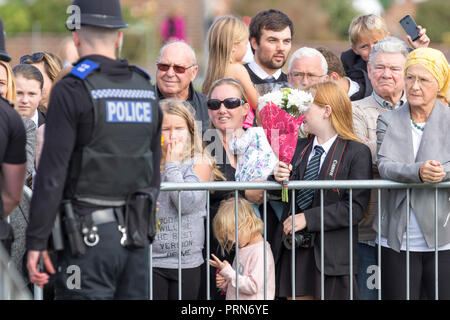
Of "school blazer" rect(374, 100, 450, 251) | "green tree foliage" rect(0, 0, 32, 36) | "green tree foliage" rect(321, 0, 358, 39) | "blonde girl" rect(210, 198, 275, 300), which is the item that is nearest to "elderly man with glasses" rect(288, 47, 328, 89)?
"school blazer" rect(374, 100, 450, 251)

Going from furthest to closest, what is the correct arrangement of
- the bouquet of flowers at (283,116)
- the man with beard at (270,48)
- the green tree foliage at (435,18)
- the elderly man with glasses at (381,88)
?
the green tree foliage at (435,18) → the man with beard at (270,48) → the elderly man with glasses at (381,88) → the bouquet of flowers at (283,116)

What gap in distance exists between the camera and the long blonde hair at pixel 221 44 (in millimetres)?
6445

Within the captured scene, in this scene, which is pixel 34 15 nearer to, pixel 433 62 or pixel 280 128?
pixel 433 62

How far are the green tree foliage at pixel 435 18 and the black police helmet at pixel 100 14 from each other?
2867cm

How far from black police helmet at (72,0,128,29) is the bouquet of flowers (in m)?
1.23

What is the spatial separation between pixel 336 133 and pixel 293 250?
89cm

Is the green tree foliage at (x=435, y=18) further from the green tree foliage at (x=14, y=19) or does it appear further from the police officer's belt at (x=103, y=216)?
the police officer's belt at (x=103, y=216)

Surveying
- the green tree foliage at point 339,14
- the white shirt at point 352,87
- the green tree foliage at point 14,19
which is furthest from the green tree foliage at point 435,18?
the white shirt at point 352,87

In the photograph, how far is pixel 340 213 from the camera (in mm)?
5160

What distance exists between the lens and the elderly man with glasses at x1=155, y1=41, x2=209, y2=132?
20.1 feet

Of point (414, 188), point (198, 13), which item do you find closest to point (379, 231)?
point (414, 188)

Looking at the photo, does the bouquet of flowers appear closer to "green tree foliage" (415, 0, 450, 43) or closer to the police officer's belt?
the police officer's belt

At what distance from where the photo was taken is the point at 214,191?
532 centimetres
